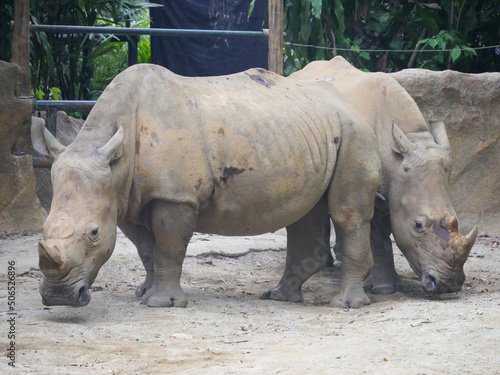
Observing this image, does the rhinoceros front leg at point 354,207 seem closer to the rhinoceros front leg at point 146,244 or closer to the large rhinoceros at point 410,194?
the large rhinoceros at point 410,194

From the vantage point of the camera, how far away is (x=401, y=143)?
272 inches

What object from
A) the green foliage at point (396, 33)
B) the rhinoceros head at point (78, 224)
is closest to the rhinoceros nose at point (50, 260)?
the rhinoceros head at point (78, 224)

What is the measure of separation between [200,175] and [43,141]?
107cm

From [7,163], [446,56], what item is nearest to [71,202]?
[7,163]

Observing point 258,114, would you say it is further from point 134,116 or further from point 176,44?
point 176,44

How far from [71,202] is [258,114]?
1.64 m

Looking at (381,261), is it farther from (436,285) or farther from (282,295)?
(282,295)

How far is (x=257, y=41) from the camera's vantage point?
1005cm

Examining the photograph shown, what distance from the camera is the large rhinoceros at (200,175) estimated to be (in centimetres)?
551

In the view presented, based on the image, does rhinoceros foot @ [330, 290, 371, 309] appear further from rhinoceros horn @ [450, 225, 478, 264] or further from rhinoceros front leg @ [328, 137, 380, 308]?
rhinoceros horn @ [450, 225, 478, 264]

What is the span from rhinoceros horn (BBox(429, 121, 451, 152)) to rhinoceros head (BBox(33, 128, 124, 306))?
2.80 meters

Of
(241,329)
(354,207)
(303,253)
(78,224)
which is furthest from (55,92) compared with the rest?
(241,329)

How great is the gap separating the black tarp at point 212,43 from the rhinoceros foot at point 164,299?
4.47m

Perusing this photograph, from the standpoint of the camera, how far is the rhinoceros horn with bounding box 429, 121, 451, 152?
7.16m
